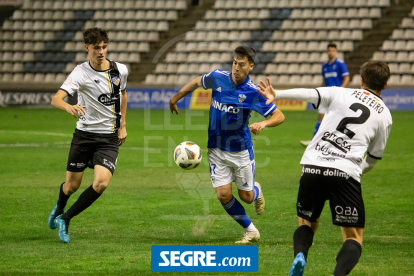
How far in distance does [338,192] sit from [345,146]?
35 centimetres

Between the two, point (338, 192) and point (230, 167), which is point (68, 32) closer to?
point (230, 167)

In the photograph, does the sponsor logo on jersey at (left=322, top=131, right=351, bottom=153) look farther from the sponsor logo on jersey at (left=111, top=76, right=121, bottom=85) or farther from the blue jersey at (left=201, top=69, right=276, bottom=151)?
the sponsor logo on jersey at (left=111, top=76, right=121, bottom=85)

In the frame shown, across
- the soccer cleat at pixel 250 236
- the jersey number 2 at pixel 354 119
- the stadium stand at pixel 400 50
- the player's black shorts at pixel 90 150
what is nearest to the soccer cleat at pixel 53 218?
the player's black shorts at pixel 90 150

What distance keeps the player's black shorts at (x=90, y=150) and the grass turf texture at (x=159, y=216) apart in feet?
2.47

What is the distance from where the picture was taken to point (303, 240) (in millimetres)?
4379

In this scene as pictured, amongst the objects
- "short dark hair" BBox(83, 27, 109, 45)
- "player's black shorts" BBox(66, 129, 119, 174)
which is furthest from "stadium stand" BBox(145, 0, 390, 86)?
"short dark hair" BBox(83, 27, 109, 45)

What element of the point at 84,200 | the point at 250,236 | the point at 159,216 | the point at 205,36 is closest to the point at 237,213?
the point at 250,236

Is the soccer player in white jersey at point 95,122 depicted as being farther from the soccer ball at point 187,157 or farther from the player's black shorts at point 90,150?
the soccer ball at point 187,157

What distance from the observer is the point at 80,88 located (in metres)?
6.16

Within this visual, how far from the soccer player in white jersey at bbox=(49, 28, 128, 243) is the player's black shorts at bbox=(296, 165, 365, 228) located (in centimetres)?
245

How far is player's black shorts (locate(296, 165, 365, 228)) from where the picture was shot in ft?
14.0

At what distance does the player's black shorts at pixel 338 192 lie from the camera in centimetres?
427

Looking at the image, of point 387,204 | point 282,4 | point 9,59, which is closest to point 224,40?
point 282,4

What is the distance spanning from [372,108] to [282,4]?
84.3 ft
